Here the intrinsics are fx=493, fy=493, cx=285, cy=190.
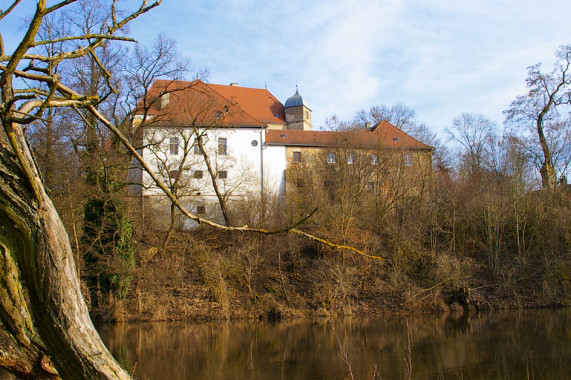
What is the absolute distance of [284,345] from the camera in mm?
15133

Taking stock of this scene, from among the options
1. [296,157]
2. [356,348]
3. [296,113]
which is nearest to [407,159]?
[296,157]

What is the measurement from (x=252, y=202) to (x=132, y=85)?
9.19 metres

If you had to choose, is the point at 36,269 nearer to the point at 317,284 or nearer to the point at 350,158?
the point at 317,284

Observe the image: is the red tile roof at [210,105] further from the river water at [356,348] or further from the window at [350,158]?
the river water at [356,348]

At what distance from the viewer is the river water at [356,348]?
11508 millimetres

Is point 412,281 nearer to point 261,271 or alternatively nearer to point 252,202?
point 261,271

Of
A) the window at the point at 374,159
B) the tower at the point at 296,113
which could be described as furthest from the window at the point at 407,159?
the tower at the point at 296,113

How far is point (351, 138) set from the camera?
30203 millimetres

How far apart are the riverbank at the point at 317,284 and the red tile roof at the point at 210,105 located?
684 cm

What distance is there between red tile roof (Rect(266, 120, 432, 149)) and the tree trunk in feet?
92.0

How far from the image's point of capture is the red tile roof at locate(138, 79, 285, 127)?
25.1 metres

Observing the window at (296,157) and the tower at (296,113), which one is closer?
the window at (296,157)

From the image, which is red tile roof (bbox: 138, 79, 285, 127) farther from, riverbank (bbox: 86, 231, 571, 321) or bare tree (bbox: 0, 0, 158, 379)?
bare tree (bbox: 0, 0, 158, 379)

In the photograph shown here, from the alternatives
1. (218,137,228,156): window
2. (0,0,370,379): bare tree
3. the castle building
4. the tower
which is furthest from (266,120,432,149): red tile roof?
(0,0,370,379): bare tree
